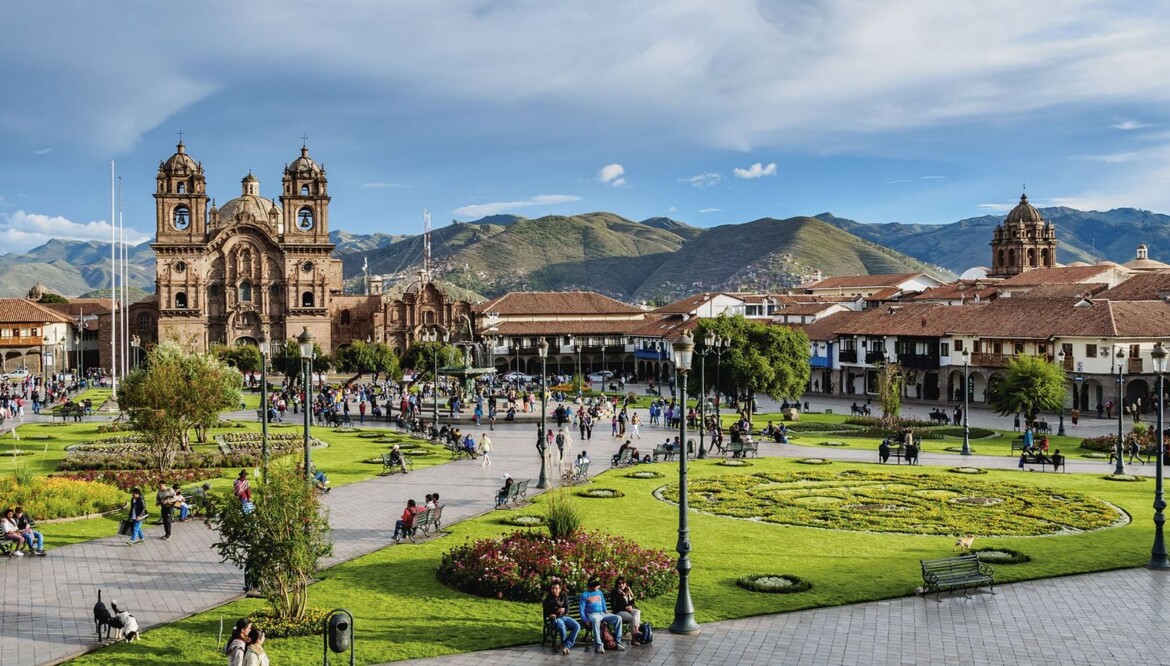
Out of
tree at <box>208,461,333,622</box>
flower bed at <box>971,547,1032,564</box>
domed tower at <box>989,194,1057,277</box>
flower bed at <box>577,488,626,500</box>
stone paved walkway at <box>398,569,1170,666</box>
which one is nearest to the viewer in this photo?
stone paved walkway at <box>398,569,1170,666</box>

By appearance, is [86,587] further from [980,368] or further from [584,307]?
[584,307]

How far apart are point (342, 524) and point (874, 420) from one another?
111 feet

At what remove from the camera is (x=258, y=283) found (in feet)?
340

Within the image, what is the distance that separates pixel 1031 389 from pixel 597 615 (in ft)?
126

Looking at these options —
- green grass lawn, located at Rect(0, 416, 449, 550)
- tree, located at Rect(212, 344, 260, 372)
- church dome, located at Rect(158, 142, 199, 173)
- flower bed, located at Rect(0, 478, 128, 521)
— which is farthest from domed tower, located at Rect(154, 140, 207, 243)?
flower bed, located at Rect(0, 478, 128, 521)

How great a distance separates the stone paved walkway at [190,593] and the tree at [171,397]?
7.29 meters

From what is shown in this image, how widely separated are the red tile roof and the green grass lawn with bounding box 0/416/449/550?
53.8 meters

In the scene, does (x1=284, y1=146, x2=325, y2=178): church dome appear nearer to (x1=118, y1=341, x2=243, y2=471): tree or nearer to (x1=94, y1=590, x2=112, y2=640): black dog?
(x1=118, y1=341, x2=243, y2=471): tree

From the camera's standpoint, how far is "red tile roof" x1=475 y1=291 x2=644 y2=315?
343 ft

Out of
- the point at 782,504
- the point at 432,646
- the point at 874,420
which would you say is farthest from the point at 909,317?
the point at 432,646

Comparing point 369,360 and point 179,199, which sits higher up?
point 179,199

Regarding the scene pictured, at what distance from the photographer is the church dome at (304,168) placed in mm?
104875

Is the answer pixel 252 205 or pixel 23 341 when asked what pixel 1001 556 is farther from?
pixel 252 205

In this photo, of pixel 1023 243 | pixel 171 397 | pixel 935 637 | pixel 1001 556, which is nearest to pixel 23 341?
pixel 171 397
